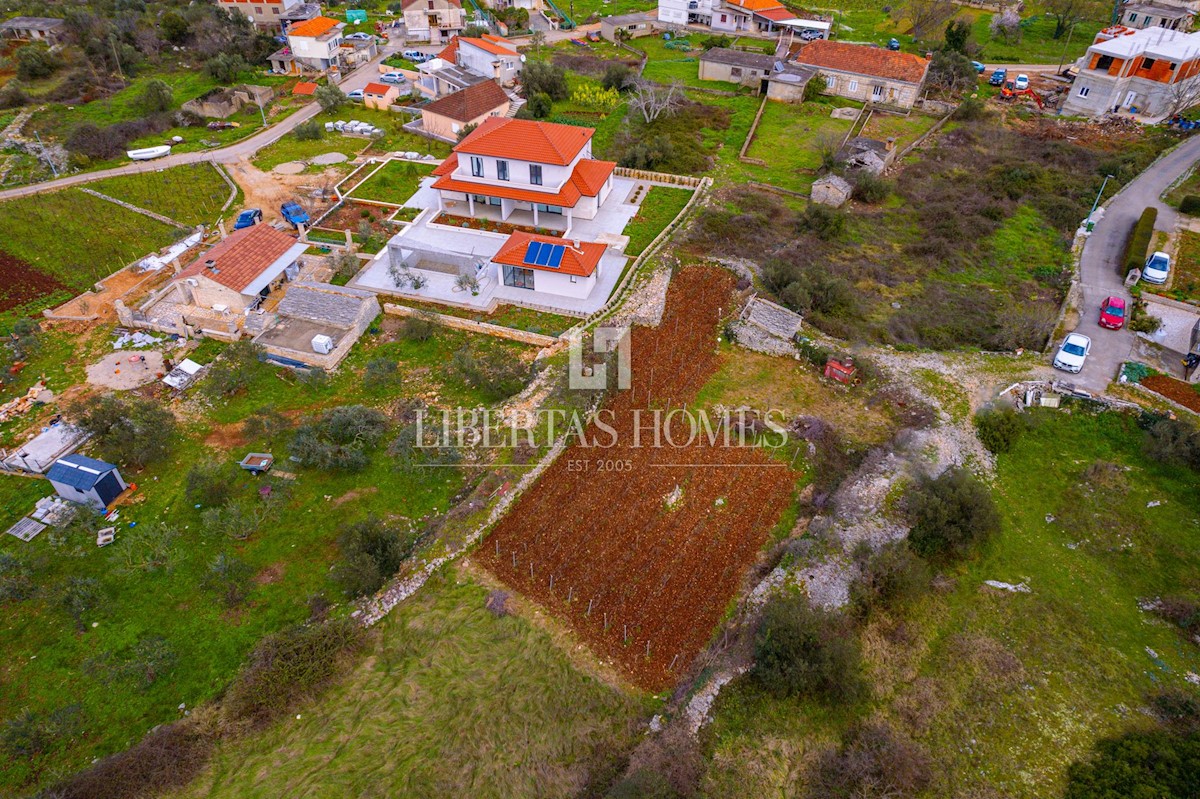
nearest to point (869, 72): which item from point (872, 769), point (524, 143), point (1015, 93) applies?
point (1015, 93)

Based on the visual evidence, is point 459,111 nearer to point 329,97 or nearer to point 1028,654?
point 329,97

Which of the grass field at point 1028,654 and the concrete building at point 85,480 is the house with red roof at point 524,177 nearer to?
the concrete building at point 85,480

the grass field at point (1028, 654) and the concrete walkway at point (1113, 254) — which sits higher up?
the concrete walkway at point (1113, 254)

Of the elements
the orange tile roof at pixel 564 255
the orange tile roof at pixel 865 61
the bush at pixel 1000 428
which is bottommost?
the bush at pixel 1000 428

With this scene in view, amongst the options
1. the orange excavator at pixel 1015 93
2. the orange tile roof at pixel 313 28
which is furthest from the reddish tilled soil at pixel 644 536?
the orange tile roof at pixel 313 28

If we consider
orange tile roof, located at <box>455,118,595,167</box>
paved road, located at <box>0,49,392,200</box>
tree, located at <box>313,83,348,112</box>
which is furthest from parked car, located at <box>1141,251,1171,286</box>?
paved road, located at <box>0,49,392,200</box>

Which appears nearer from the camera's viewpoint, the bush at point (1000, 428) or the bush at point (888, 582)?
the bush at point (888, 582)
